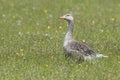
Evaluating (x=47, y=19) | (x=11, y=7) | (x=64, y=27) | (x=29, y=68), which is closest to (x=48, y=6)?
(x=11, y=7)

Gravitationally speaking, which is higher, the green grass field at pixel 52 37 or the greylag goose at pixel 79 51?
the greylag goose at pixel 79 51

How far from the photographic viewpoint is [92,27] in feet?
65.4

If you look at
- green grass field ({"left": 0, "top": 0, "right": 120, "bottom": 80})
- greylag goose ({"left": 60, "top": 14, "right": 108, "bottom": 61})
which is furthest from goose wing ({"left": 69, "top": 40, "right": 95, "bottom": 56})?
green grass field ({"left": 0, "top": 0, "right": 120, "bottom": 80})

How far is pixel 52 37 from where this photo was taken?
17.4m

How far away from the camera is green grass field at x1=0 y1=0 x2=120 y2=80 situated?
12453 millimetres

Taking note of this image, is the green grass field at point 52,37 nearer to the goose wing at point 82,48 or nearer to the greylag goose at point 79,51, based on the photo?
the greylag goose at point 79,51

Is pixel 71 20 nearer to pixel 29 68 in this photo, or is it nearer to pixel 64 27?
pixel 29 68

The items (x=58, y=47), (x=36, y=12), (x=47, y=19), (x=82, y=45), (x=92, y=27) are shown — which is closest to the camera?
(x=82, y=45)

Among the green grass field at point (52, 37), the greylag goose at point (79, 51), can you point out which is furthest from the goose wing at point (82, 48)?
the green grass field at point (52, 37)

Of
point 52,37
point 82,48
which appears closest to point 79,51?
point 82,48

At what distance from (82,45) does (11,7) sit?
10.8 meters

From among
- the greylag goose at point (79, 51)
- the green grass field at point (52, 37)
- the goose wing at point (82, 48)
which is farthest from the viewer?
the goose wing at point (82, 48)

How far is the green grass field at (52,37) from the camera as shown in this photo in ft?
40.9

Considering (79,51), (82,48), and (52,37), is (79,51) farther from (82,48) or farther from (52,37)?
(52,37)
